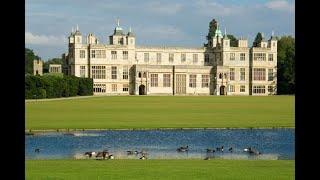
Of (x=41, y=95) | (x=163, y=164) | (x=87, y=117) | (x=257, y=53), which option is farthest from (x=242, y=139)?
(x=257, y=53)

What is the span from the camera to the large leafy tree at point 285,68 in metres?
60.2

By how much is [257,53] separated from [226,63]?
3.52 metres

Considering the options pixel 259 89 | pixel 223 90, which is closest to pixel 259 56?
pixel 259 89

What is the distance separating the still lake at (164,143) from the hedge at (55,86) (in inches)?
1094

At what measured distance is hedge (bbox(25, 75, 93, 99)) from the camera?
45.6 meters

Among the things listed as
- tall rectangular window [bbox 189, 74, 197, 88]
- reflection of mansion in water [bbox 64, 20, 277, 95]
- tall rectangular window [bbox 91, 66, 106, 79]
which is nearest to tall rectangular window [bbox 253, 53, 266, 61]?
reflection of mansion in water [bbox 64, 20, 277, 95]

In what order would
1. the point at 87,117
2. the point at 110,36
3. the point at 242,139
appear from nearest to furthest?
the point at 242,139, the point at 87,117, the point at 110,36

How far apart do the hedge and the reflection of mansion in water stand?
4880 mm

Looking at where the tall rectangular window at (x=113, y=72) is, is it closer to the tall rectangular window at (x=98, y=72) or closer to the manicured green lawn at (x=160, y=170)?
the tall rectangular window at (x=98, y=72)

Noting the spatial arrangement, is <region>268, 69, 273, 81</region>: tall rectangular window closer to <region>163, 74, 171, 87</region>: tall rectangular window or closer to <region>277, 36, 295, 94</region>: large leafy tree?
<region>277, 36, 295, 94</region>: large leafy tree

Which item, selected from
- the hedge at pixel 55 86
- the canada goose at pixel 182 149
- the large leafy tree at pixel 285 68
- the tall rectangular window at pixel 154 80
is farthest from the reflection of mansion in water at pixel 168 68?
the canada goose at pixel 182 149

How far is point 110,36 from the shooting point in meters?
70.5

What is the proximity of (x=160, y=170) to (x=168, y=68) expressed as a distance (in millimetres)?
54975
